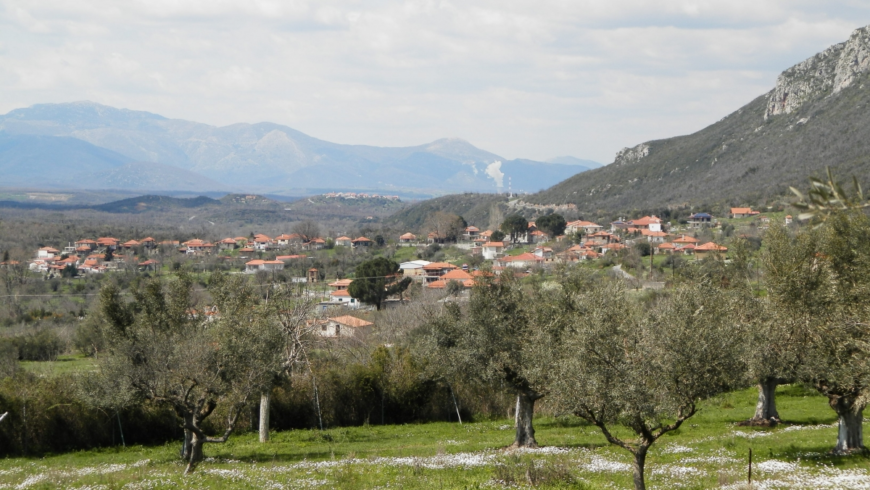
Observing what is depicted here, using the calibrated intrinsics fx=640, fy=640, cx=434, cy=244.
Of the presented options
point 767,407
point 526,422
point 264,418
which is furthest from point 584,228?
point 526,422

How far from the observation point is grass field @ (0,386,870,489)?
58.6 feet

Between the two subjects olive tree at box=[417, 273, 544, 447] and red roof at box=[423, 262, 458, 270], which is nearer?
olive tree at box=[417, 273, 544, 447]

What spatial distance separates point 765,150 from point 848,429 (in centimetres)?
13247

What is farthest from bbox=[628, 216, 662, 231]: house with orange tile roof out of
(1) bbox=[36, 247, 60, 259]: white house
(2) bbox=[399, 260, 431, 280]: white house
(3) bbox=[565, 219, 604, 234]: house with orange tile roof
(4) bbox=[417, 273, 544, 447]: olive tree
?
(1) bbox=[36, 247, 60, 259]: white house

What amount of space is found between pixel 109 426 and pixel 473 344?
17.8 metres

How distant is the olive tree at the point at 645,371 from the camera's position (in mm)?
15234

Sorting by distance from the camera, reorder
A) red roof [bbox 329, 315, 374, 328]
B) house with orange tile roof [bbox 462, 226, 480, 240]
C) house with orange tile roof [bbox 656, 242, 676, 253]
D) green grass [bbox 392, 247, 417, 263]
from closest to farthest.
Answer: red roof [bbox 329, 315, 374, 328], house with orange tile roof [bbox 656, 242, 676, 253], green grass [bbox 392, 247, 417, 263], house with orange tile roof [bbox 462, 226, 480, 240]

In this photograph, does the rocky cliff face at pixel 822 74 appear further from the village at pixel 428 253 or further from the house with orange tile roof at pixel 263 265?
the house with orange tile roof at pixel 263 265

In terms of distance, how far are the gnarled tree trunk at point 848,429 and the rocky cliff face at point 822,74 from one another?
144m

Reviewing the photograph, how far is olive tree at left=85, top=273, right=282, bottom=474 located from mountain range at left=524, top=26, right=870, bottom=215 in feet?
313

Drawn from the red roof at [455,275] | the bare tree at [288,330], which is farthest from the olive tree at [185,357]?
the red roof at [455,275]

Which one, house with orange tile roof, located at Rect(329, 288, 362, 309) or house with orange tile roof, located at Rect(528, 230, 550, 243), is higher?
house with orange tile roof, located at Rect(528, 230, 550, 243)

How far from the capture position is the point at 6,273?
9462 cm

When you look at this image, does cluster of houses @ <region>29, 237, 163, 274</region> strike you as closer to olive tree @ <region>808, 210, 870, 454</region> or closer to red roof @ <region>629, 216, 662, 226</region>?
red roof @ <region>629, 216, 662, 226</region>
